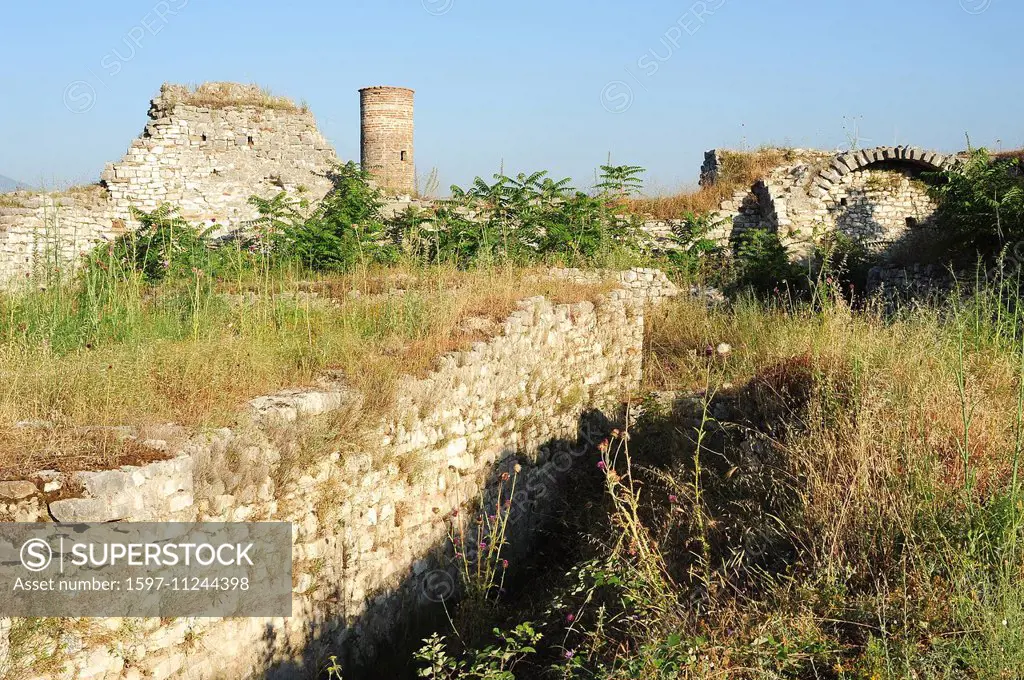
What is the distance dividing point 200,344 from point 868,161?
44.6ft

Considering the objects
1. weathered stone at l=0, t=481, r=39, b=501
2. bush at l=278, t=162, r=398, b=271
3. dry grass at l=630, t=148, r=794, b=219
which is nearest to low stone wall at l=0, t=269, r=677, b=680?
weathered stone at l=0, t=481, r=39, b=501

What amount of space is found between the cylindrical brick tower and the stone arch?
335 inches

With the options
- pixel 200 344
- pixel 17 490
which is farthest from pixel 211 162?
pixel 17 490

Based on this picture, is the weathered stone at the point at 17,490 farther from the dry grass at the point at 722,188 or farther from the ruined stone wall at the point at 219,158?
the dry grass at the point at 722,188

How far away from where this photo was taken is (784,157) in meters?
16.5

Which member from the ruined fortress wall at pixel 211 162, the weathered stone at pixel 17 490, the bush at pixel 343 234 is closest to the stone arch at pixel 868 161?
the bush at pixel 343 234

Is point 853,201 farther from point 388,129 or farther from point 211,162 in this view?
point 211,162

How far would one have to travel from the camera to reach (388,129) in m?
18.2

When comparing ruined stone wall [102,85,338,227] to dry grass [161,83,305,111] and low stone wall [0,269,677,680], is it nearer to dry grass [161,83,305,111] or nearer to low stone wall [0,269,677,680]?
dry grass [161,83,305,111]

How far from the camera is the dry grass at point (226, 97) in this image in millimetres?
13352

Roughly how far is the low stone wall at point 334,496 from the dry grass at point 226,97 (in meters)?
8.56

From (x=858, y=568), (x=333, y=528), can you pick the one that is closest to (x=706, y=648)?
(x=858, y=568)

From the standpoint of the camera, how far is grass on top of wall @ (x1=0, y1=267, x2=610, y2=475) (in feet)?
13.0

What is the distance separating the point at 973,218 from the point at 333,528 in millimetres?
9645
